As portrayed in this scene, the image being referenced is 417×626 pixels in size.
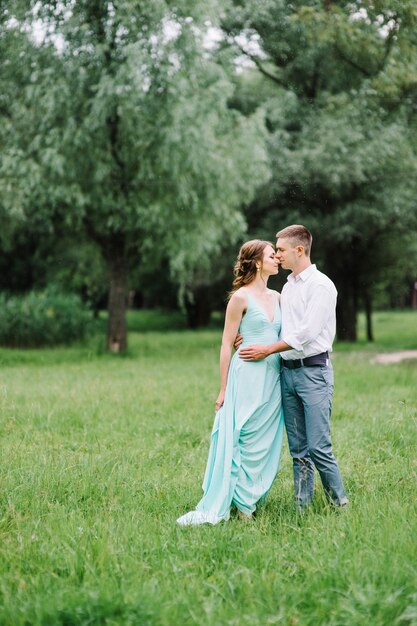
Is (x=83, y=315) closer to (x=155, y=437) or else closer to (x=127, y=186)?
(x=127, y=186)

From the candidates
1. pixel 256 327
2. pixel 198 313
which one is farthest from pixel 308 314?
pixel 198 313

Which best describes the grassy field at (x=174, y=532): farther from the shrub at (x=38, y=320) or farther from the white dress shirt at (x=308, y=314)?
the shrub at (x=38, y=320)

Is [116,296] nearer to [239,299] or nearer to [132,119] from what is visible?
[132,119]

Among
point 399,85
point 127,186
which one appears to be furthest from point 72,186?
point 399,85

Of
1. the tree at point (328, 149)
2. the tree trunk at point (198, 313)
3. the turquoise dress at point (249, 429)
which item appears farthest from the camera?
the tree trunk at point (198, 313)

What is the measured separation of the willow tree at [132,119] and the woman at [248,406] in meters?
9.48

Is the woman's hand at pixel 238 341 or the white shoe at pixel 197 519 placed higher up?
the woman's hand at pixel 238 341

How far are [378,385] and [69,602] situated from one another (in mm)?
8177

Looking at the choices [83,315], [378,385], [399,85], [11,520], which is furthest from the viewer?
[83,315]

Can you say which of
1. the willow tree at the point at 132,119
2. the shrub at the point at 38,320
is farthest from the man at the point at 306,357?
the shrub at the point at 38,320

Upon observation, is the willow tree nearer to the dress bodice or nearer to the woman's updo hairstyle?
the woman's updo hairstyle

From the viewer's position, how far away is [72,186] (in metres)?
14.2

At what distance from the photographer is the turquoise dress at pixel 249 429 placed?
4633 millimetres

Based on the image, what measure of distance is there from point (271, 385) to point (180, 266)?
10.8 metres
